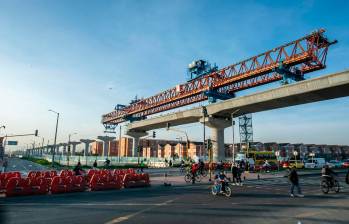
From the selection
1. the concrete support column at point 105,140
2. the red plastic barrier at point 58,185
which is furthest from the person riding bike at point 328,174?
the concrete support column at point 105,140

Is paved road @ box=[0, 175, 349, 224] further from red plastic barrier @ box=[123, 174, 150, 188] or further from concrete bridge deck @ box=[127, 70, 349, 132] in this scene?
concrete bridge deck @ box=[127, 70, 349, 132]

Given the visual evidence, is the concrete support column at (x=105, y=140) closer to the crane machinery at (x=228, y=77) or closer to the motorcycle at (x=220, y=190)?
the crane machinery at (x=228, y=77)

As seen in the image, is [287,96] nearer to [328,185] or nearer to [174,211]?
[328,185]

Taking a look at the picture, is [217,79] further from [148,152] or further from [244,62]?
[148,152]

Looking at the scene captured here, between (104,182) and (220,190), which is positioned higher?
(104,182)

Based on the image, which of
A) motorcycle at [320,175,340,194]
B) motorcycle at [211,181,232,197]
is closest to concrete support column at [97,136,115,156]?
motorcycle at [211,181,232,197]

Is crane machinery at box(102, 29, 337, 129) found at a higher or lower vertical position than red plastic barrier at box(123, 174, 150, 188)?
higher

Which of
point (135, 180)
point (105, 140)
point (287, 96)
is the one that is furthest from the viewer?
point (105, 140)

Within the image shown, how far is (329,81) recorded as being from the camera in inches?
1420

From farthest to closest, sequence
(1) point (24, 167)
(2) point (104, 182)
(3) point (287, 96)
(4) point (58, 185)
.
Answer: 1. (1) point (24, 167)
2. (3) point (287, 96)
3. (2) point (104, 182)
4. (4) point (58, 185)

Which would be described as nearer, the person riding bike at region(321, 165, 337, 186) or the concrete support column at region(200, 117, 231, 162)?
the person riding bike at region(321, 165, 337, 186)

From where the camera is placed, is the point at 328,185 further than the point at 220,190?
Yes

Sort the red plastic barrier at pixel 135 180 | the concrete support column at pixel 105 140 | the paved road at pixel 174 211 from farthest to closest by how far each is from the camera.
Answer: the concrete support column at pixel 105 140
the red plastic barrier at pixel 135 180
the paved road at pixel 174 211

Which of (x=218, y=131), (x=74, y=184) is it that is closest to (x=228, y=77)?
(x=218, y=131)
